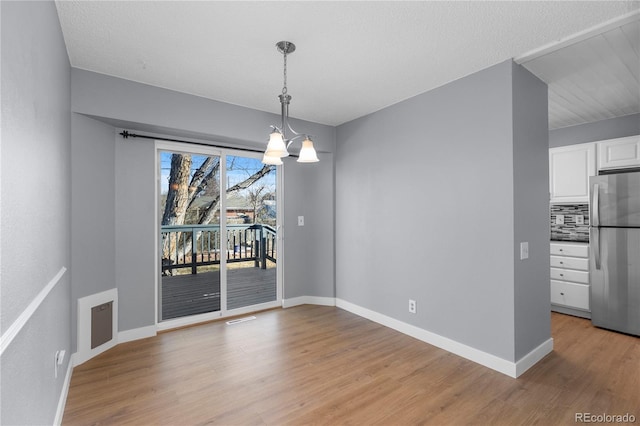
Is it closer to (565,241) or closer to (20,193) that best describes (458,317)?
(565,241)

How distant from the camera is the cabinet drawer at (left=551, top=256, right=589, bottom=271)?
12.4 ft

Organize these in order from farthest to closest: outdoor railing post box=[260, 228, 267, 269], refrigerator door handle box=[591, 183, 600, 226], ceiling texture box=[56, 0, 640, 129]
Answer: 1. outdoor railing post box=[260, 228, 267, 269]
2. refrigerator door handle box=[591, 183, 600, 226]
3. ceiling texture box=[56, 0, 640, 129]

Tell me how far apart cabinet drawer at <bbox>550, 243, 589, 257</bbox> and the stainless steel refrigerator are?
9.0 inches

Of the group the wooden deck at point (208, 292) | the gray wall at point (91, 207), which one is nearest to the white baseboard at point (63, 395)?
the gray wall at point (91, 207)

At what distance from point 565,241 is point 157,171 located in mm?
5182

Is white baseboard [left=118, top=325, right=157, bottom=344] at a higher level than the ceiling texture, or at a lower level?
lower

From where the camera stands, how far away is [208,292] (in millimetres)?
4449

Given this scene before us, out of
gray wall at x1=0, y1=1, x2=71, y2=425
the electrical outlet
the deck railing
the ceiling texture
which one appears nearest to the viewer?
gray wall at x1=0, y1=1, x2=71, y2=425

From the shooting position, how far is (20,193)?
3.86 feet

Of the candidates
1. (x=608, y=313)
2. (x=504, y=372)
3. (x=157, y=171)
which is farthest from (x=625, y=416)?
(x=157, y=171)

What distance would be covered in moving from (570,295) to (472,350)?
2.14 metres

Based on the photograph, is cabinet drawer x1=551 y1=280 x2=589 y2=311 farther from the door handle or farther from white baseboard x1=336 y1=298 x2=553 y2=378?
white baseboard x1=336 y1=298 x2=553 y2=378

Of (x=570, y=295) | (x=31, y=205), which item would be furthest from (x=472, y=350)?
(x=31, y=205)

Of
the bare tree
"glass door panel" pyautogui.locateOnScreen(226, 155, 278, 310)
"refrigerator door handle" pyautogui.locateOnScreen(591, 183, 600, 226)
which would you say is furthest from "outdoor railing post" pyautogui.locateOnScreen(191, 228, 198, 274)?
"refrigerator door handle" pyautogui.locateOnScreen(591, 183, 600, 226)
